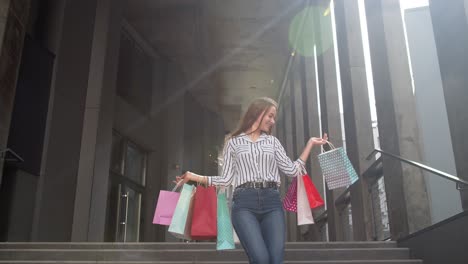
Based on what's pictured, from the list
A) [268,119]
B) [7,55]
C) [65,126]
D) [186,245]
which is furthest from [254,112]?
[65,126]

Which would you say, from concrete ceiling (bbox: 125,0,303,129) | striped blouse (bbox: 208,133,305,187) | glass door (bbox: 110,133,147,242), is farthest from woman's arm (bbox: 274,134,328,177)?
concrete ceiling (bbox: 125,0,303,129)

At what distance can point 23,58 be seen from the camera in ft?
37.3

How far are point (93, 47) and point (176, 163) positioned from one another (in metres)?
6.19

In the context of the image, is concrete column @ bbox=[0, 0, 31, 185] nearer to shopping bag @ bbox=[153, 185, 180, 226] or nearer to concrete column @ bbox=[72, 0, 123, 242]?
concrete column @ bbox=[72, 0, 123, 242]

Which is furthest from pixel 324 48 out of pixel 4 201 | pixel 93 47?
pixel 4 201

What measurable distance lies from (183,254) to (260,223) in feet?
10.3

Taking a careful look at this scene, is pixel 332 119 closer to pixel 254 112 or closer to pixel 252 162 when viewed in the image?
pixel 254 112

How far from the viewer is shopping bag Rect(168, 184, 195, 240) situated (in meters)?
3.68

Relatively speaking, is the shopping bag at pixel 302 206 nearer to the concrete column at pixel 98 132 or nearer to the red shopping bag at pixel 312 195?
the red shopping bag at pixel 312 195

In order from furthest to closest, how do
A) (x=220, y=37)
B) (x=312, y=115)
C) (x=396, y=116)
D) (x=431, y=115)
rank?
(x=220, y=37)
(x=312, y=115)
(x=431, y=115)
(x=396, y=116)

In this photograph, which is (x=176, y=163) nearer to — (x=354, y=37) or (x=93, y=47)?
(x=93, y=47)

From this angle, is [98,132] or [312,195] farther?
[98,132]

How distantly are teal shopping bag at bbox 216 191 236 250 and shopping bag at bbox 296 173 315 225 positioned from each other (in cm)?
54

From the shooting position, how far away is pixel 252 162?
11.4 feet
